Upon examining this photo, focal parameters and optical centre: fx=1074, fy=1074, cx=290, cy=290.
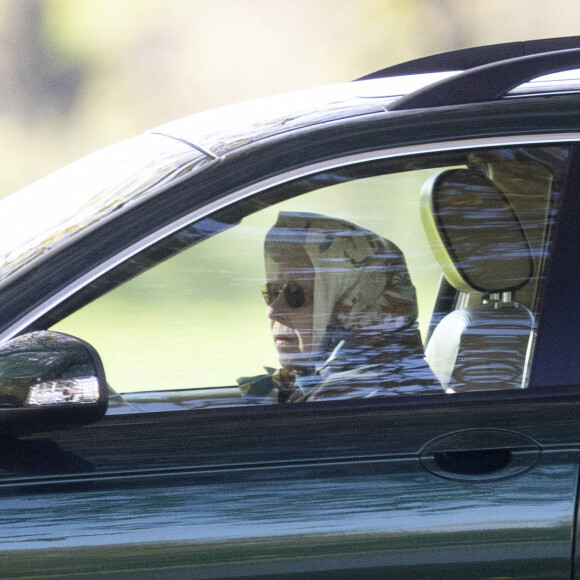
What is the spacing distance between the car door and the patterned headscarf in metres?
0.05

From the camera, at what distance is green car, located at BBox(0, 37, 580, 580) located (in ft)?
5.32

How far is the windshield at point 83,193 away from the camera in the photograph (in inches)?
70.6

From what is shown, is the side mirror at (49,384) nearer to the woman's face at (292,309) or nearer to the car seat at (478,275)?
the woman's face at (292,309)

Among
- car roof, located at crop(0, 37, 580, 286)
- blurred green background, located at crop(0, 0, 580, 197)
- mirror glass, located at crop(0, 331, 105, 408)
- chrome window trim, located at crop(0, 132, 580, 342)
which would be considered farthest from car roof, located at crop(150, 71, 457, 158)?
blurred green background, located at crop(0, 0, 580, 197)

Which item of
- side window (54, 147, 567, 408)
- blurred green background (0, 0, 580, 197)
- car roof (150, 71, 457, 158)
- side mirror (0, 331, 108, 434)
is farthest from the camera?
blurred green background (0, 0, 580, 197)

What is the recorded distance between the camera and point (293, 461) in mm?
1647

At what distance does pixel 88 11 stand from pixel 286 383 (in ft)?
21.4

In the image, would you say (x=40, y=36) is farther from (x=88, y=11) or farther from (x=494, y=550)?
(x=494, y=550)

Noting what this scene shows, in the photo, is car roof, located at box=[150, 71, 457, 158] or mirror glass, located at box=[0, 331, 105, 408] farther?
car roof, located at box=[150, 71, 457, 158]

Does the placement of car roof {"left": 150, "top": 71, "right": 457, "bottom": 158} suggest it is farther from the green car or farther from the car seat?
the car seat

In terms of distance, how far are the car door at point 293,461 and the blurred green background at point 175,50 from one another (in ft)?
20.2

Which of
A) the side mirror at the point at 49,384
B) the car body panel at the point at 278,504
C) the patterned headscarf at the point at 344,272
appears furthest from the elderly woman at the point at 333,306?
the side mirror at the point at 49,384

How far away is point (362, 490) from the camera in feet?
5.39

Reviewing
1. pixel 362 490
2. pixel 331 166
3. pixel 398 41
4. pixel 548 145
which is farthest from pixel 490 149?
pixel 398 41
